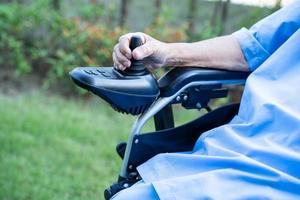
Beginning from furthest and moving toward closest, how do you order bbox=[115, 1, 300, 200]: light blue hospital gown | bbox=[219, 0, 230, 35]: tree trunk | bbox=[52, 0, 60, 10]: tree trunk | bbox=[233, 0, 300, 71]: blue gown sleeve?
bbox=[219, 0, 230, 35]: tree trunk, bbox=[52, 0, 60, 10]: tree trunk, bbox=[233, 0, 300, 71]: blue gown sleeve, bbox=[115, 1, 300, 200]: light blue hospital gown

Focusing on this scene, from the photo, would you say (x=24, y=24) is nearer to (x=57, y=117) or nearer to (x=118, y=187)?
(x=57, y=117)

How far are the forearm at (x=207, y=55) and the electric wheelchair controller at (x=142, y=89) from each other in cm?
3

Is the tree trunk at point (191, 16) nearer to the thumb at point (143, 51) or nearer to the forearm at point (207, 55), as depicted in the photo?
the forearm at point (207, 55)

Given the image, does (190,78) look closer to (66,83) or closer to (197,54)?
(197,54)

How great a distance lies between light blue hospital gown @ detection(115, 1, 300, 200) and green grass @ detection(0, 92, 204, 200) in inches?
45.7

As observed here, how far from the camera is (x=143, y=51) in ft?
4.87

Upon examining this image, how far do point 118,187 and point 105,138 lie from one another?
178 cm

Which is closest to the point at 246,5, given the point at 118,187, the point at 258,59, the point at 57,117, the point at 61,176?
the point at 57,117

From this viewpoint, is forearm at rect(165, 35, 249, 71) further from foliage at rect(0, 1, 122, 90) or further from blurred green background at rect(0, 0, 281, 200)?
foliage at rect(0, 1, 122, 90)

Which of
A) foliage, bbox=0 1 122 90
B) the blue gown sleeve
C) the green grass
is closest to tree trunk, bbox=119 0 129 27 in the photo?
foliage, bbox=0 1 122 90

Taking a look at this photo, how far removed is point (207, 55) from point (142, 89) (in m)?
0.25

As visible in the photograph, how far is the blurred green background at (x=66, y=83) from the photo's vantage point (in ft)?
8.70

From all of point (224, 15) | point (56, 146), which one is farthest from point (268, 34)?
point (224, 15)

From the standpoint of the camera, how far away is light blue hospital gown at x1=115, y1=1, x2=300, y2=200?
125 cm
